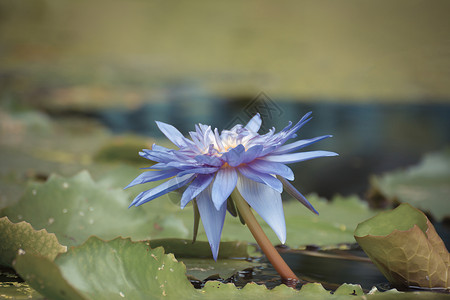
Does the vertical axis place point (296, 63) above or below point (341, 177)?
above

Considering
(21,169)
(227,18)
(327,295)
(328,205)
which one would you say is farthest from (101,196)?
(227,18)

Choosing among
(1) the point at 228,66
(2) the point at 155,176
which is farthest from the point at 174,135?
(1) the point at 228,66

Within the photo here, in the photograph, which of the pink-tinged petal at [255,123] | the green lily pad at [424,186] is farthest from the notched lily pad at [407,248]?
the green lily pad at [424,186]

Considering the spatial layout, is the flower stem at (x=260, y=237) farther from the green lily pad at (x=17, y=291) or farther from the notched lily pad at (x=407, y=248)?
the green lily pad at (x=17, y=291)

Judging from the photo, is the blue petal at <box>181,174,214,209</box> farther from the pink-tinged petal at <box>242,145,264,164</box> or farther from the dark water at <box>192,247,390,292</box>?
the dark water at <box>192,247,390,292</box>

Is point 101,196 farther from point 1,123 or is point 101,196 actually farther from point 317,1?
point 317,1

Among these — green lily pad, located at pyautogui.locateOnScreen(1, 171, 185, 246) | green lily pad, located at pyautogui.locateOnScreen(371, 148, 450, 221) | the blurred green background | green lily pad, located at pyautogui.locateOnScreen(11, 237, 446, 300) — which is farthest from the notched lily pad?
the blurred green background

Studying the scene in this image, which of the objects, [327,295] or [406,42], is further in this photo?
[406,42]
